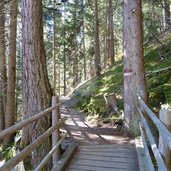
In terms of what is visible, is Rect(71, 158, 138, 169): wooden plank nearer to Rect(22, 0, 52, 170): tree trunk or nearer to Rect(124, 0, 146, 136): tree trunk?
Rect(22, 0, 52, 170): tree trunk

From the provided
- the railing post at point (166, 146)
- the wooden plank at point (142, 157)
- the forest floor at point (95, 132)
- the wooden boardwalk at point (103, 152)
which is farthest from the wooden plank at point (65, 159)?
the railing post at point (166, 146)

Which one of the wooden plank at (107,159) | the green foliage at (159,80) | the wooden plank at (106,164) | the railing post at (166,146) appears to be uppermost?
the green foliage at (159,80)

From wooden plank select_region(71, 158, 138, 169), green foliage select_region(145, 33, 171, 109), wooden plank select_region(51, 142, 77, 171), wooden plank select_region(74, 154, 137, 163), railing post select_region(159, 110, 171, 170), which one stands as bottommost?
wooden plank select_region(71, 158, 138, 169)

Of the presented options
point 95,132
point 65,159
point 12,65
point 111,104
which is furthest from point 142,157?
point 12,65

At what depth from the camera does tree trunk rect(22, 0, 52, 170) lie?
6746 mm

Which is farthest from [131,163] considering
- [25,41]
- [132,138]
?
[25,41]

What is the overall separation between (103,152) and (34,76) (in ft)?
7.50

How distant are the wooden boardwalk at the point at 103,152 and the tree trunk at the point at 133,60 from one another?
24.6 inches

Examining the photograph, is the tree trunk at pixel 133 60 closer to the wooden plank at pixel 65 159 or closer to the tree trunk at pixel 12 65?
the wooden plank at pixel 65 159

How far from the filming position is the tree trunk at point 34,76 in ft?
22.1

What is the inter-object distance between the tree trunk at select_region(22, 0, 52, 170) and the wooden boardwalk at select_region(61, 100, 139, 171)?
0.98 meters

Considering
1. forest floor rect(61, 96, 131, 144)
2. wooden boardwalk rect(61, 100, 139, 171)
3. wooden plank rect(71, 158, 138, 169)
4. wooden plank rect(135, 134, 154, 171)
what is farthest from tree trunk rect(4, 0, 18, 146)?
wooden plank rect(71, 158, 138, 169)

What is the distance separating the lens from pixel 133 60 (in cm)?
829

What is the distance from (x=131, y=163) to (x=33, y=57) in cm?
314
